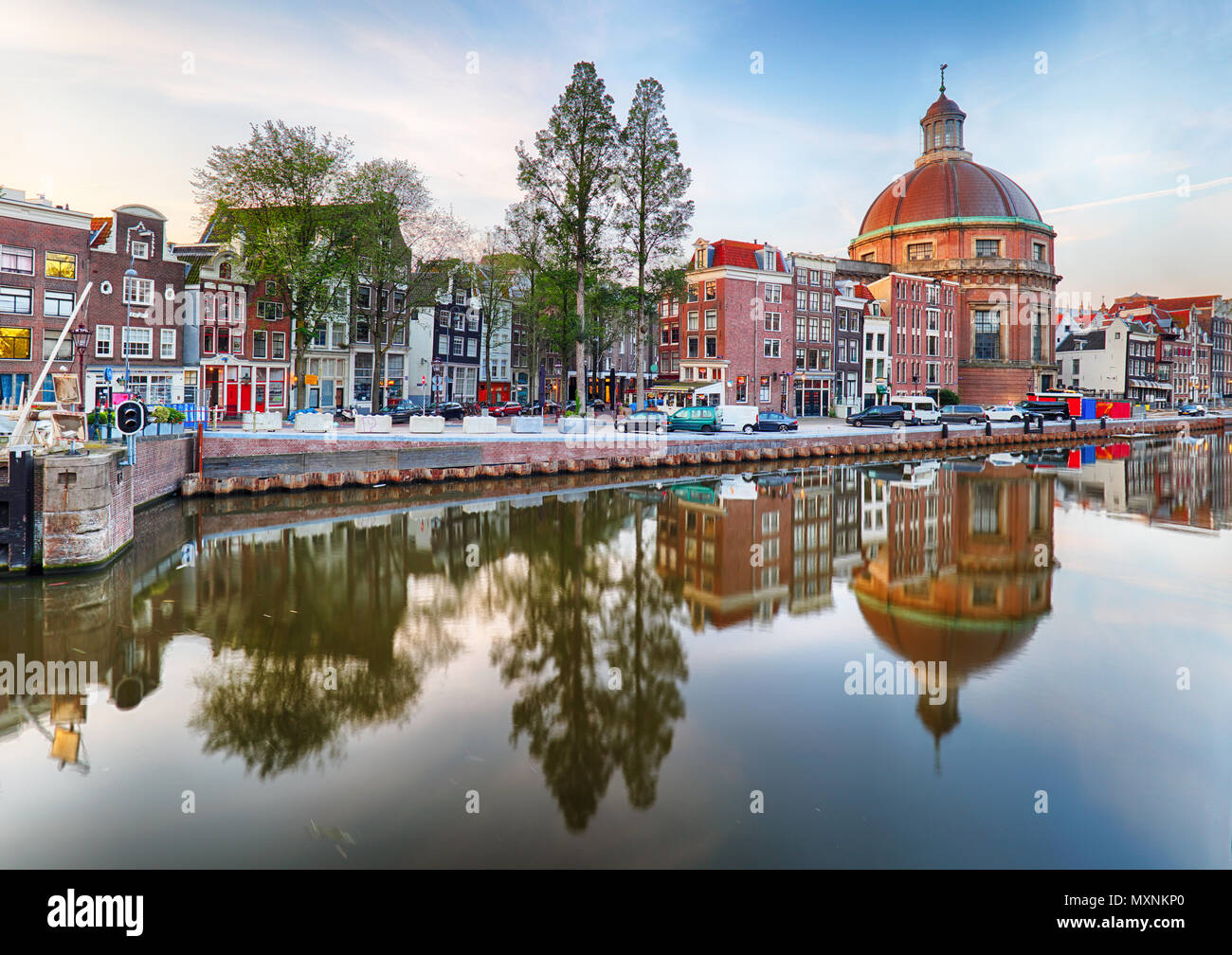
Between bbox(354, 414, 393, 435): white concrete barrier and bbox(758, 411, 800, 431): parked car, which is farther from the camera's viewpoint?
bbox(758, 411, 800, 431): parked car

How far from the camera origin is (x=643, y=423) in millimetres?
49688

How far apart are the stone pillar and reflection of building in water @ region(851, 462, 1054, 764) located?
18.8 metres

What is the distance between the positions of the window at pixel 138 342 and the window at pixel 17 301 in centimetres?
482

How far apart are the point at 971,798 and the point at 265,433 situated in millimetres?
32143

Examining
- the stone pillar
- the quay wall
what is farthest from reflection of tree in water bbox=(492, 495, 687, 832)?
the quay wall

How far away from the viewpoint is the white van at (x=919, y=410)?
6538 centimetres

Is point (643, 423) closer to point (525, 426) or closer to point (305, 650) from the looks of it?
point (525, 426)

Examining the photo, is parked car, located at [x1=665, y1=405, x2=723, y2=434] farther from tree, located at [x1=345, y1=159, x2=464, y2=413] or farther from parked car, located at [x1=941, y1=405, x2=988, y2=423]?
parked car, located at [x1=941, y1=405, x2=988, y2=423]

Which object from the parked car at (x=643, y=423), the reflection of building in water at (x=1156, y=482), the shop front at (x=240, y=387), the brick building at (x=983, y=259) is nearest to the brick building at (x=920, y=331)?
the brick building at (x=983, y=259)

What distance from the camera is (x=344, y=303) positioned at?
54188mm

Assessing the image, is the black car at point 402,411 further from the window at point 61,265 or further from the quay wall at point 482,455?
the window at point 61,265

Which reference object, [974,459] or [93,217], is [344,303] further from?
[974,459]

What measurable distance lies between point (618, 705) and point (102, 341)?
4619 cm

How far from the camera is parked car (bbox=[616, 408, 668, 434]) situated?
49.1 meters
